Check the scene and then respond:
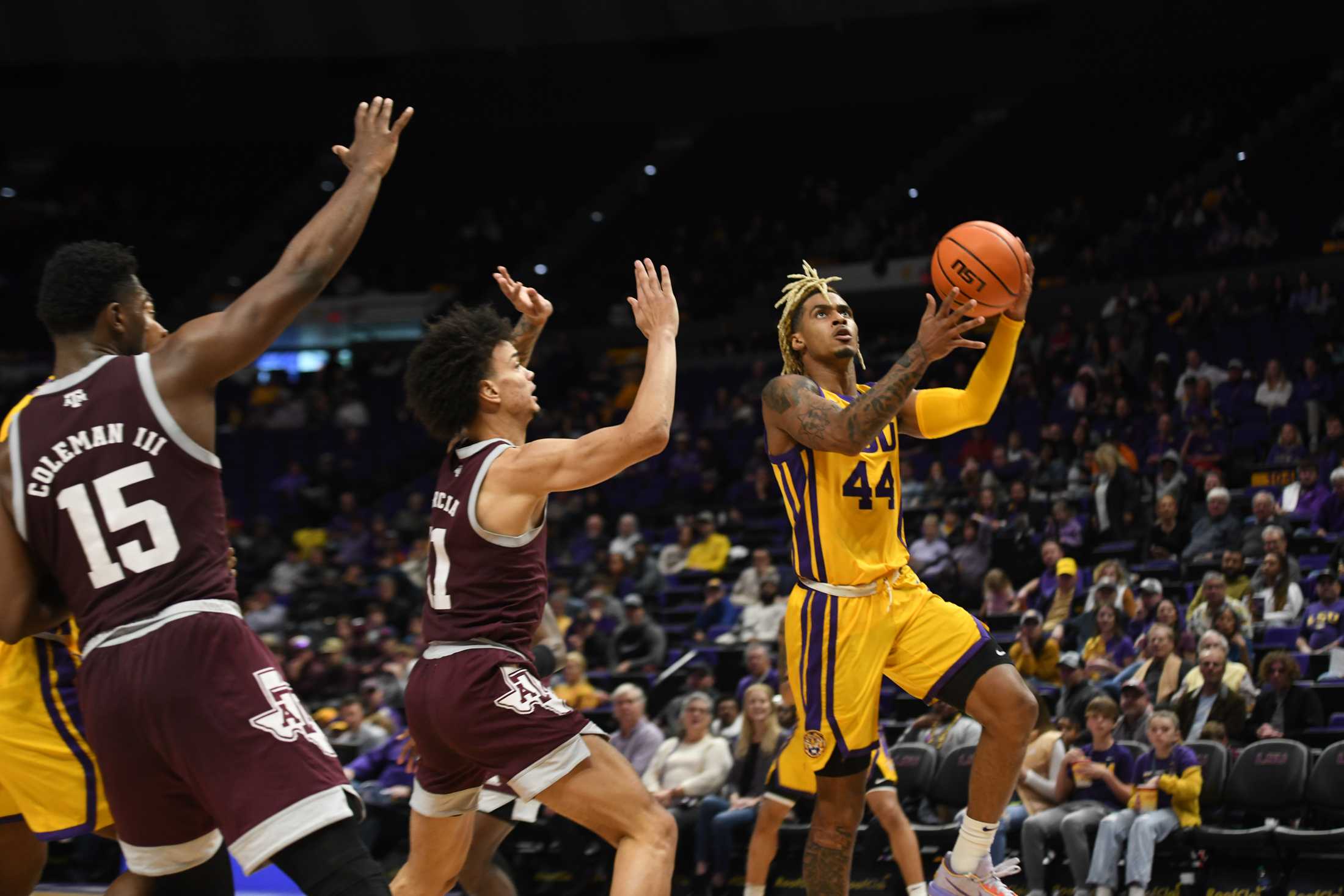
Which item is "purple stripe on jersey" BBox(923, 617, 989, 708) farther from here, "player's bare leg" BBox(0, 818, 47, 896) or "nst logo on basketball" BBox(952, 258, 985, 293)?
"player's bare leg" BBox(0, 818, 47, 896)

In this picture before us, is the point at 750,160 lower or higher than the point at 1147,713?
higher

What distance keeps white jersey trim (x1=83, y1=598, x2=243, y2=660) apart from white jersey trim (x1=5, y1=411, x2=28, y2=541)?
34 centimetres

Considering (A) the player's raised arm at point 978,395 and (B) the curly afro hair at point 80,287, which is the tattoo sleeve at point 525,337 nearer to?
(A) the player's raised arm at point 978,395

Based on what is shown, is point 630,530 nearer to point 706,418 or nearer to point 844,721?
point 706,418

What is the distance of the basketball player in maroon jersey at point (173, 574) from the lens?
3.39m

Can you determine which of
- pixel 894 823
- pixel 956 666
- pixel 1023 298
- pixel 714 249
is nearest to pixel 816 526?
pixel 956 666

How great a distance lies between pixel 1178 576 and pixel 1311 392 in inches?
119

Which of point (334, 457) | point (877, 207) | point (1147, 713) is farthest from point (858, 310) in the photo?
point (1147, 713)

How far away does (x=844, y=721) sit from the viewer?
5312mm

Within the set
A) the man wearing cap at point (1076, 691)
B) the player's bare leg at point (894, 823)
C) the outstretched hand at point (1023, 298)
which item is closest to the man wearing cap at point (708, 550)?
the man wearing cap at point (1076, 691)

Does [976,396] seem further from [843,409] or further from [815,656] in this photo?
[815,656]

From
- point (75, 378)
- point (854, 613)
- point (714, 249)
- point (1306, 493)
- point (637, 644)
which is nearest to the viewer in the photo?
point (75, 378)

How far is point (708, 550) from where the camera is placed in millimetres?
15703

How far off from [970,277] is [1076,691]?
5200 millimetres
